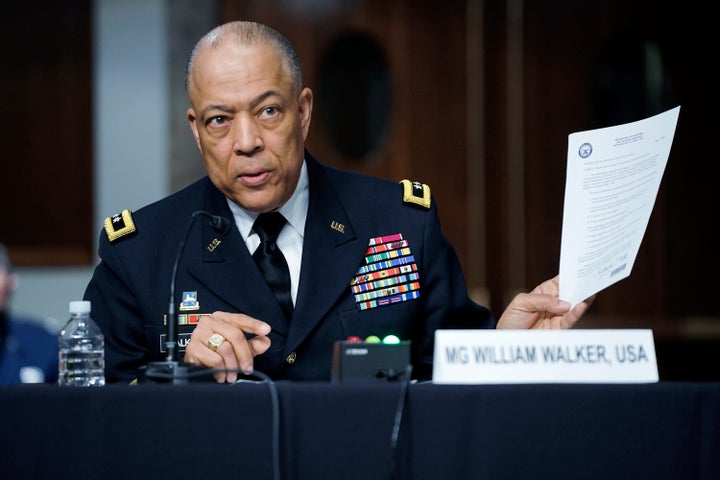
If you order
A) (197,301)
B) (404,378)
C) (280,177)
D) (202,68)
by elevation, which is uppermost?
(202,68)

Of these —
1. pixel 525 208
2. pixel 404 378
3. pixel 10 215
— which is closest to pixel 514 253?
pixel 525 208

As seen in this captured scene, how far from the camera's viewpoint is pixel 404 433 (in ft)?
5.12

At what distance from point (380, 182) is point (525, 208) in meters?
2.19

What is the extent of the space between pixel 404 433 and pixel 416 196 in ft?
3.39

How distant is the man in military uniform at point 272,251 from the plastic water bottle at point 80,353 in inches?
8.3

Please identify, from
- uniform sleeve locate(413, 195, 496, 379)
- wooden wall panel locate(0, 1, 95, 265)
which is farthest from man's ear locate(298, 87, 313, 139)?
wooden wall panel locate(0, 1, 95, 265)

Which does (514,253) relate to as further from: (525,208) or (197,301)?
(197,301)

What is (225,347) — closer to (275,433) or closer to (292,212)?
(275,433)

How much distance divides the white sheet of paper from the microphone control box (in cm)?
38

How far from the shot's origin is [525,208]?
15.3 feet

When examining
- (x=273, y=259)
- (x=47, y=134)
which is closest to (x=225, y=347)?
(x=273, y=259)

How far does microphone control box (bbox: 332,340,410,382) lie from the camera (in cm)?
174

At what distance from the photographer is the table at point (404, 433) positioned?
1.56 metres

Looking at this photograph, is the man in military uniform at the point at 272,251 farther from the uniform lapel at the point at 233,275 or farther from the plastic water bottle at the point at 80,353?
the plastic water bottle at the point at 80,353
